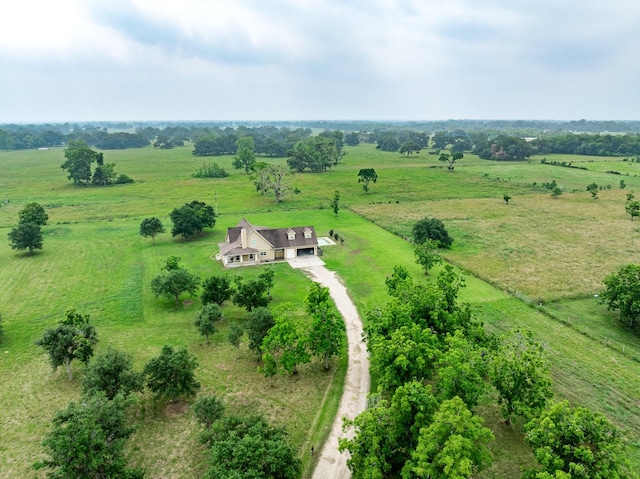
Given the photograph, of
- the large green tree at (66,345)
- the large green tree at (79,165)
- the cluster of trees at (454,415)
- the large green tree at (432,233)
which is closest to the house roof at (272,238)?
the large green tree at (432,233)

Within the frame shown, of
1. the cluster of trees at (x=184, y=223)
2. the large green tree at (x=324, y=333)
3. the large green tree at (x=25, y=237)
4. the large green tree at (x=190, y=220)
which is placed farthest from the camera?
the large green tree at (x=190, y=220)

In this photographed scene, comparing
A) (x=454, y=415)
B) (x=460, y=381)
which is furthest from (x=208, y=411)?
(x=460, y=381)

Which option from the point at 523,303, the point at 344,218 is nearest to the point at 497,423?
the point at 523,303

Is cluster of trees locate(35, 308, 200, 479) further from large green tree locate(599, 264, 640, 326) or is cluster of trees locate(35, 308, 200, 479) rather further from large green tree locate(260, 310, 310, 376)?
large green tree locate(599, 264, 640, 326)

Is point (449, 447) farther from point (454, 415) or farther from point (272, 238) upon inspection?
point (272, 238)

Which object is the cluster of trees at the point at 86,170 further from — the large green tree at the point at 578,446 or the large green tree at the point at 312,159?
the large green tree at the point at 578,446
